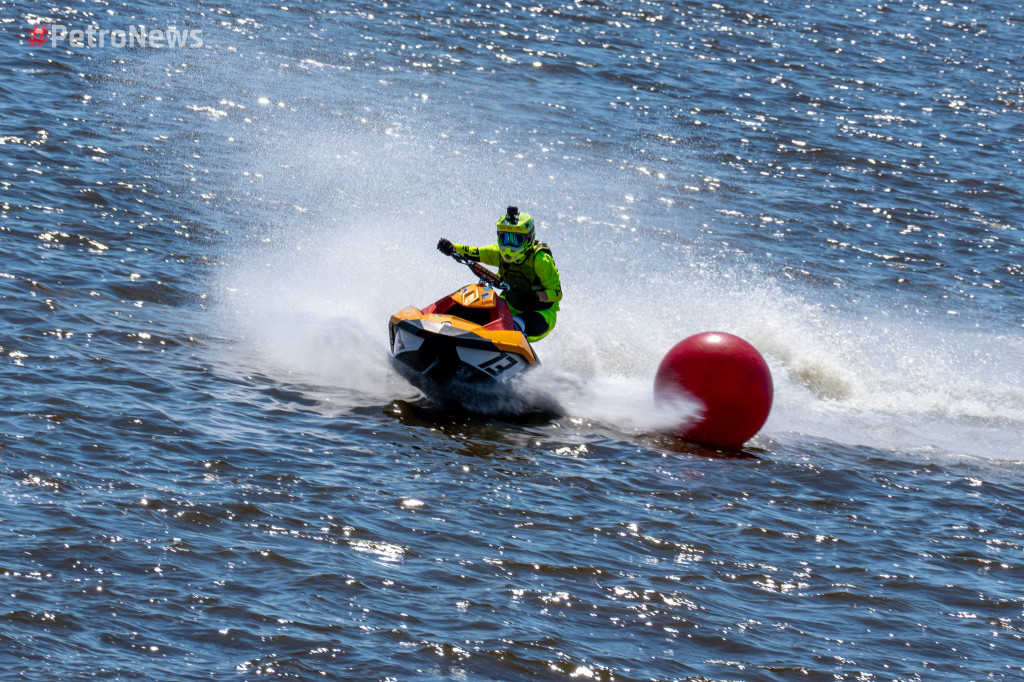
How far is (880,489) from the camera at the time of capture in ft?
38.3

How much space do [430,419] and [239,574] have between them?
4002mm

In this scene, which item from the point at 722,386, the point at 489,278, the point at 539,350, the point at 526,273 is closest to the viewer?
the point at 722,386

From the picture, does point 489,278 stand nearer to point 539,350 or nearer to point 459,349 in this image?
point 459,349

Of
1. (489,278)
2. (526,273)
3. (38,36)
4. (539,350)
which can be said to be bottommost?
(539,350)

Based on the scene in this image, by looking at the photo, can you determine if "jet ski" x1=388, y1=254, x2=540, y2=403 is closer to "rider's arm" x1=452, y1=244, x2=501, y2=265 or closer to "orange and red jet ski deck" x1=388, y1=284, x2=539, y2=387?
"orange and red jet ski deck" x1=388, y1=284, x2=539, y2=387

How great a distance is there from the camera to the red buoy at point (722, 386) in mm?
11906

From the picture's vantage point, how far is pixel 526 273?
13.4 meters

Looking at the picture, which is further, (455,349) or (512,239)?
(512,239)

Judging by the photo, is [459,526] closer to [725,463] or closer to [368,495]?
[368,495]

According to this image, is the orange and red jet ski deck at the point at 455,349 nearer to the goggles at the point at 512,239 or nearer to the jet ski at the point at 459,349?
the jet ski at the point at 459,349

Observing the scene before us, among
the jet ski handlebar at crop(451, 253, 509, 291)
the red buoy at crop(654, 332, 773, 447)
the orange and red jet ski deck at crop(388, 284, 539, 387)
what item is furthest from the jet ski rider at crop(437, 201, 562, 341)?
the red buoy at crop(654, 332, 773, 447)

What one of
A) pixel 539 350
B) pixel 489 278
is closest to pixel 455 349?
pixel 489 278

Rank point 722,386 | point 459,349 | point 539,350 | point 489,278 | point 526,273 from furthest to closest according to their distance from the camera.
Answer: point 539,350, point 526,273, point 489,278, point 722,386, point 459,349

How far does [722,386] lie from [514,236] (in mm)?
2833
